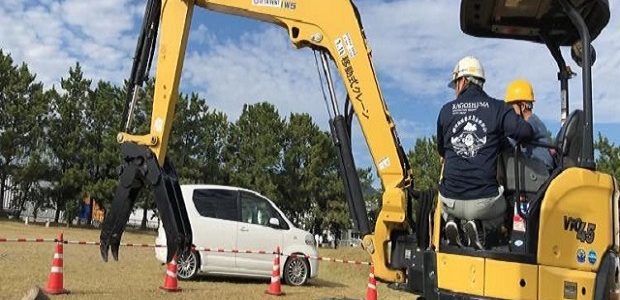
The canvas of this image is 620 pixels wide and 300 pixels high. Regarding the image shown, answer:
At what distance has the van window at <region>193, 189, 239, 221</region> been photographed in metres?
15.2

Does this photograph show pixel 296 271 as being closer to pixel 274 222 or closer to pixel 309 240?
pixel 309 240

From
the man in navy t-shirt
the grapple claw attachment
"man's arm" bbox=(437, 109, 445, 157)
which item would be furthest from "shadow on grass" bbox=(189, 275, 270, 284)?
the man in navy t-shirt

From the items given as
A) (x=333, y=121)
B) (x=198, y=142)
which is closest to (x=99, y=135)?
(x=198, y=142)

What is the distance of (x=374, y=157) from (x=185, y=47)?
7.68ft

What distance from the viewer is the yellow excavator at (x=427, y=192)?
535 centimetres

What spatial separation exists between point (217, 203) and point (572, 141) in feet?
35.5

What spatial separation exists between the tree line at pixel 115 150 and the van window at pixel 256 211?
32297 millimetres

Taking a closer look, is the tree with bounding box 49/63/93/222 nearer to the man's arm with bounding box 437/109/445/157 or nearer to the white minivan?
the white minivan

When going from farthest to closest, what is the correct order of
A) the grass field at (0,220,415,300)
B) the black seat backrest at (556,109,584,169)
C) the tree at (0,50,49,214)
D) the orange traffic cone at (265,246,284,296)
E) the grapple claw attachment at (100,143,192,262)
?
the tree at (0,50,49,214)
the orange traffic cone at (265,246,284,296)
the grass field at (0,220,415,300)
the grapple claw attachment at (100,143,192,262)
the black seat backrest at (556,109,584,169)

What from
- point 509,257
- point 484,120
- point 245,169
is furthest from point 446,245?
point 245,169

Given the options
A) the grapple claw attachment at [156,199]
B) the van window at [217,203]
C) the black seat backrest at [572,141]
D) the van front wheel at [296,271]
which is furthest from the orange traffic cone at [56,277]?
the black seat backrest at [572,141]

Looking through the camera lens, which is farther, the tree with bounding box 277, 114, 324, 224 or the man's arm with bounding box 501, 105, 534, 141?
the tree with bounding box 277, 114, 324, 224

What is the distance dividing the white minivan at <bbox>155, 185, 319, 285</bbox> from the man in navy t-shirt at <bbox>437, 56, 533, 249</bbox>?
31.4 feet

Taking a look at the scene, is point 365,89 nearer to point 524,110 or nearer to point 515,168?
point 524,110
